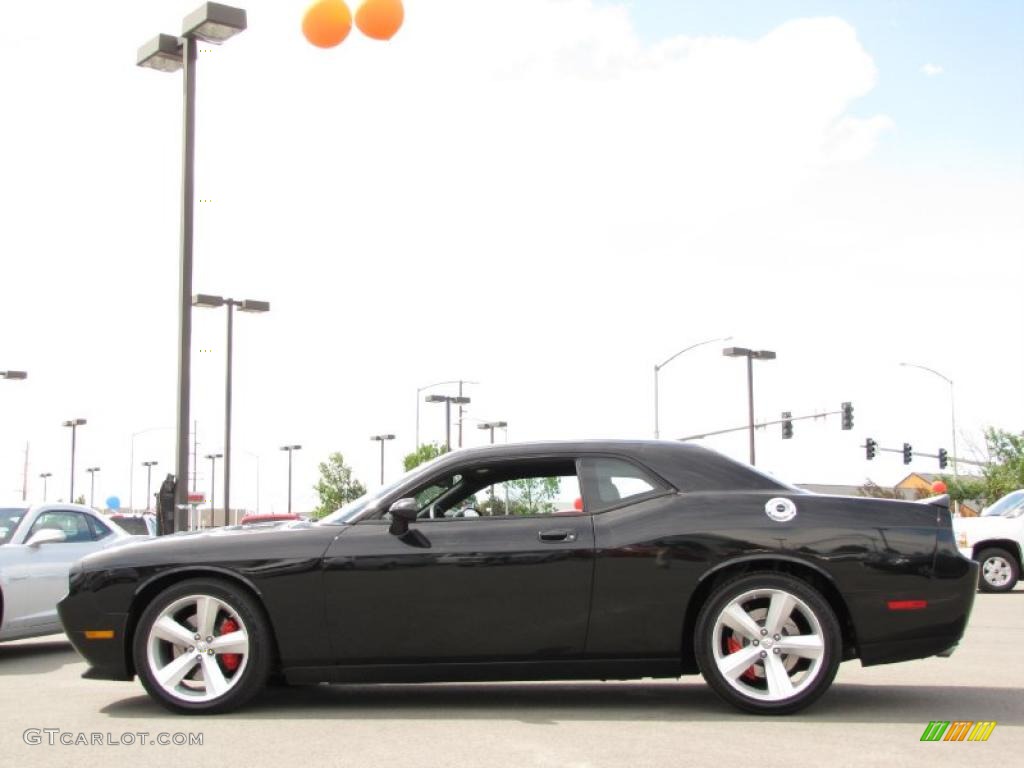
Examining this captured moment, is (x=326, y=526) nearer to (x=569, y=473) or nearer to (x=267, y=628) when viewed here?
(x=267, y=628)

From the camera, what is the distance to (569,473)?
7.20 metres

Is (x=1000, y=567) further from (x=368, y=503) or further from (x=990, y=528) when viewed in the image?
(x=368, y=503)

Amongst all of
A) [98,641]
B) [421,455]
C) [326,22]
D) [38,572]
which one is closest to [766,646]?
[98,641]

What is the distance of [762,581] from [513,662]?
139 cm

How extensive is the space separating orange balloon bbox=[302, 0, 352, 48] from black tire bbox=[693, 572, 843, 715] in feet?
23.4

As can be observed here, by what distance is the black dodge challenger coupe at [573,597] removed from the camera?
22.2ft

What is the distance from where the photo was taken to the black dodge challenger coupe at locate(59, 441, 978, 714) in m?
6.77

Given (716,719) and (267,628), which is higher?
(267,628)

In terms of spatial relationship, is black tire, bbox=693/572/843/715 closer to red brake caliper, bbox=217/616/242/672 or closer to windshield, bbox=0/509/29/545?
red brake caliper, bbox=217/616/242/672

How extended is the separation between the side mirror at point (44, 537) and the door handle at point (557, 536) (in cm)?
640

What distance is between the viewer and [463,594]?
6820mm

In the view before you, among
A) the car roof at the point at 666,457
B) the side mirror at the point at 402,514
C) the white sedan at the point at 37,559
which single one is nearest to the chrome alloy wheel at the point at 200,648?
the side mirror at the point at 402,514

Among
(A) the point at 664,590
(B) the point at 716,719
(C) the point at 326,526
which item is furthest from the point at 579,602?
(C) the point at 326,526

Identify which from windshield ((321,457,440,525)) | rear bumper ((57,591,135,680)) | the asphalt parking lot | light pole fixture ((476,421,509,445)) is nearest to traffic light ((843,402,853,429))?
light pole fixture ((476,421,509,445))
